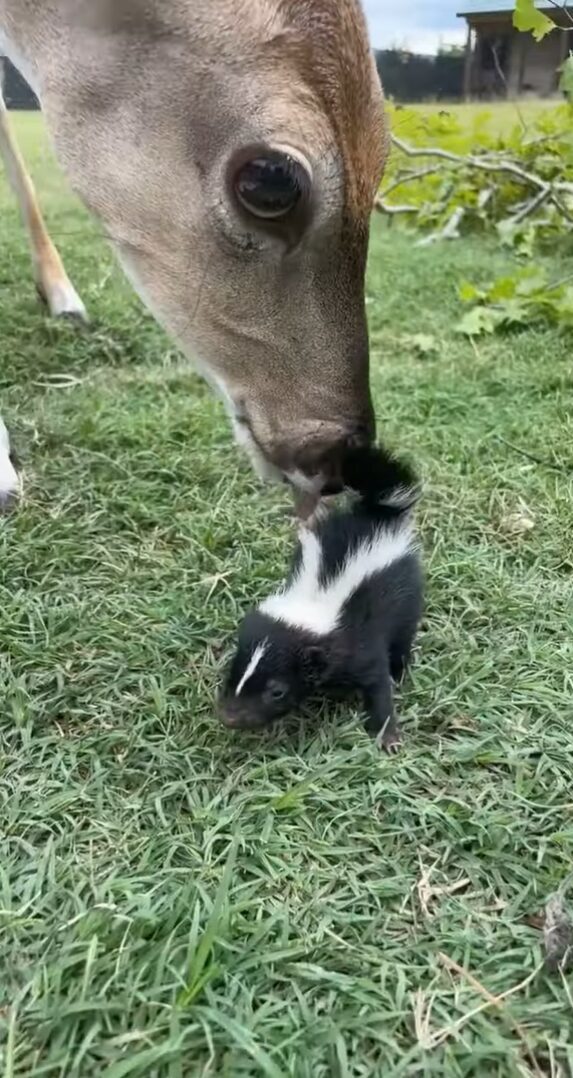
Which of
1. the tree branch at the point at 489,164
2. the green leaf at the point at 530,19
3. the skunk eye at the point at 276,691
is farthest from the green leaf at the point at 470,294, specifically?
the skunk eye at the point at 276,691

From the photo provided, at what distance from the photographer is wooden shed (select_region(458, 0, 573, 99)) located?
411cm

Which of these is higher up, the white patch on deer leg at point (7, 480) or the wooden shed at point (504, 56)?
the wooden shed at point (504, 56)

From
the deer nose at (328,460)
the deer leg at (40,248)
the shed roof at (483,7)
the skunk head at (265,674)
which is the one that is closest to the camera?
the skunk head at (265,674)

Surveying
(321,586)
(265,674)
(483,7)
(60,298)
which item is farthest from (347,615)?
(483,7)

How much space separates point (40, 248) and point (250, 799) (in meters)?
2.60

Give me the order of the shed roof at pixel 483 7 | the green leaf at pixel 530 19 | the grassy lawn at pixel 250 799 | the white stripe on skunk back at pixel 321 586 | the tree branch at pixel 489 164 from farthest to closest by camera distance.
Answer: the tree branch at pixel 489 164 < the shed roof at pixel 483 7 < the green leaf at pixel 530 19 < the white stripe on skunk back at pixel 321 586 < the grassy lawn at pixel 250 799

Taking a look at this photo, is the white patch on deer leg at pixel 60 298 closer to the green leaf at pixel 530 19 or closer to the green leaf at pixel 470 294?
the green leaf at pixel 470 294

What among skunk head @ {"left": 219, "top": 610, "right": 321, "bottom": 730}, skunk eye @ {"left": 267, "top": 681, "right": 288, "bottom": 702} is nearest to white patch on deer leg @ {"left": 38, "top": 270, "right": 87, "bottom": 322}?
skunk head @ {"left": 219, "top": 610, "right": 321, "bottom": 730}

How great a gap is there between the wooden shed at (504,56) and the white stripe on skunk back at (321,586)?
2.85 metres

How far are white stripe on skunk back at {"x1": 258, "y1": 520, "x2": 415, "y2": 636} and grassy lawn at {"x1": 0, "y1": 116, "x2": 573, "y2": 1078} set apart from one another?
0.49 feet

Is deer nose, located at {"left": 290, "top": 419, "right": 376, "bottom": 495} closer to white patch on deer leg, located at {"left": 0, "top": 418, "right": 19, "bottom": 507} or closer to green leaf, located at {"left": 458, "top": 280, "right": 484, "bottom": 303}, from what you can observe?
white patch on deer leg, located at {"left": 0, "top": 418, "right": 19, "bottom": 507}

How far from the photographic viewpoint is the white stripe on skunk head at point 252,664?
1511mm

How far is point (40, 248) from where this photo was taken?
3.46 m

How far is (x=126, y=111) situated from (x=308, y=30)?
32 centimetres
